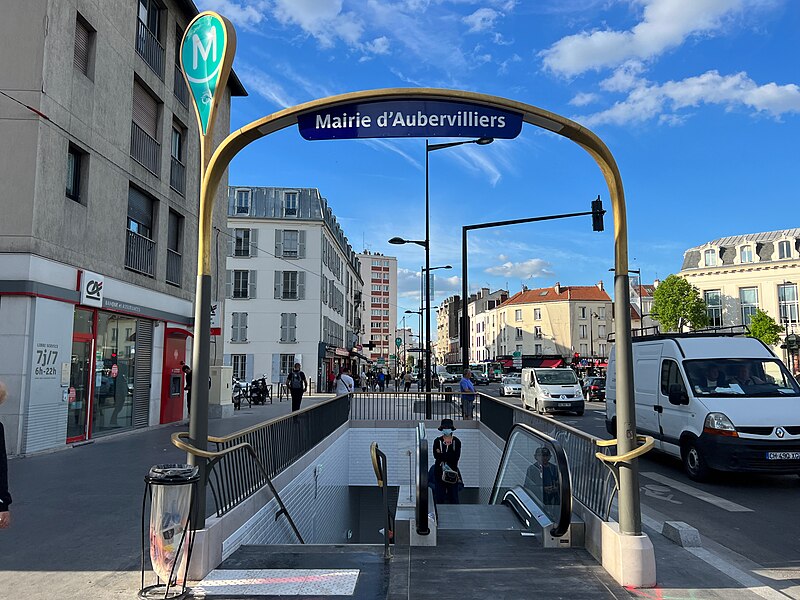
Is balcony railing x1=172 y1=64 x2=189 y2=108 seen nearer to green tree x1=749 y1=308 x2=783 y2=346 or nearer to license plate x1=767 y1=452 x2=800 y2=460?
license plate x1=767 y1=452 x2=800 y2=460

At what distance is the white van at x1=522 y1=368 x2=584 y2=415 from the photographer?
2561cm

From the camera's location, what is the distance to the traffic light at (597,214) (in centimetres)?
2003

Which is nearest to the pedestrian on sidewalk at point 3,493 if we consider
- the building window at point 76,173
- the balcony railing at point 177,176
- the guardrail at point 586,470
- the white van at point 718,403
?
the guardrail at point 586,470

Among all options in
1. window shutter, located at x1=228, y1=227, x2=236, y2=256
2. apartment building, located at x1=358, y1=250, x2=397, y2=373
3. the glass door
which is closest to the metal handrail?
the glass door

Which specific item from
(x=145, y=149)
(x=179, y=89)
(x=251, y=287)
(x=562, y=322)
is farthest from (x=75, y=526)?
(x=562, y=322)

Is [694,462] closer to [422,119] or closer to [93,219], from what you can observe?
[422,119]

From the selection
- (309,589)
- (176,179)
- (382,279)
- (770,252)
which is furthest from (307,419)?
(382,279)

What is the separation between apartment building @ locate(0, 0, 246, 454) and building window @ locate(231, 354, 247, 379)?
25.3m

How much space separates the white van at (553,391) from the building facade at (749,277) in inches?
1362

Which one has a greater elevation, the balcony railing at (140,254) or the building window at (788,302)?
the building window at (788,302)

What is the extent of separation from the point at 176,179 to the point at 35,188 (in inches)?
299

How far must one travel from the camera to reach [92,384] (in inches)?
532

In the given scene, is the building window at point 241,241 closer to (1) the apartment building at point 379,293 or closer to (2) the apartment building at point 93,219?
(2) the apartment building at point 93,219

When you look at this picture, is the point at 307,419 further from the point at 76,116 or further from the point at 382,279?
the point at 382,279
